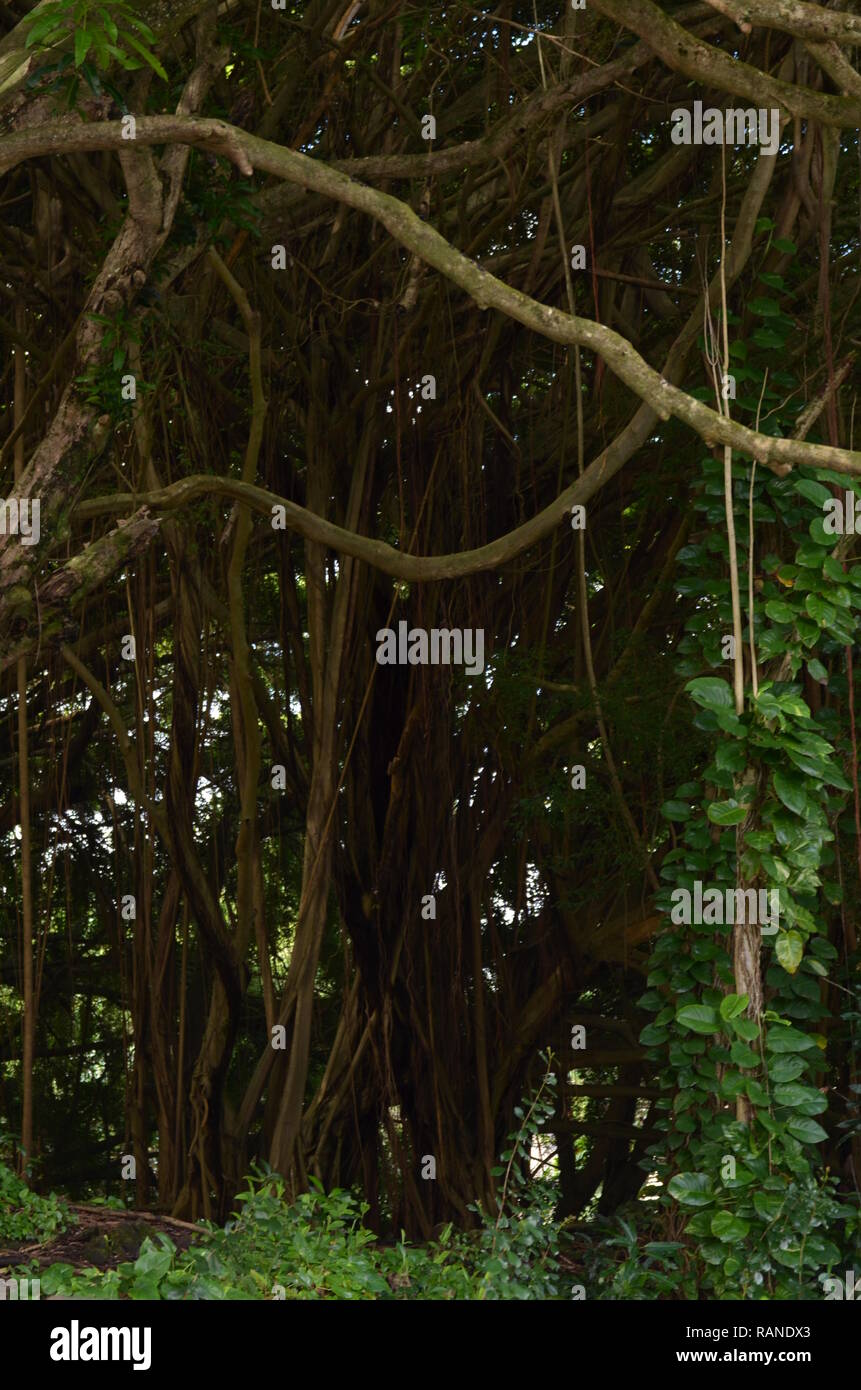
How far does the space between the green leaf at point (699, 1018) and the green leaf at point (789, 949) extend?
6.1 inches

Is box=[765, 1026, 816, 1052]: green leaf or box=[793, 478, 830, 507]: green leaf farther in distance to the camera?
box=[793, 478, 830, 507]: green leaf

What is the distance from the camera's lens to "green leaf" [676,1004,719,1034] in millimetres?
2447

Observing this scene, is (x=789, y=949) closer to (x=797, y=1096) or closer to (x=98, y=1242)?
(x=797, y=1096)

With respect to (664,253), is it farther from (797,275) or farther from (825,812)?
(825,812)

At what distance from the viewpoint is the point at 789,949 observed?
2461 mm

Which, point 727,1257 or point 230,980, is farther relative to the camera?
point 230,980

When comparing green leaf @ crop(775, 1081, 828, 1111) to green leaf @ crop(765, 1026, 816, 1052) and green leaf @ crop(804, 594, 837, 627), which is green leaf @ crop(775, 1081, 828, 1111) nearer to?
green leaf @ crop(765, 1026, 816, 1052)

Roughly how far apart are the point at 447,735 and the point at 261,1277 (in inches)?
77.5

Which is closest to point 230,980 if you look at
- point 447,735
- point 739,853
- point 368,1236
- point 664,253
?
point 447,735

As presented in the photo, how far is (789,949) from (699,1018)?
0.20 meters

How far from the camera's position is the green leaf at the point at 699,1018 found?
2.45 meters

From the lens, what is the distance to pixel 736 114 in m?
3.15

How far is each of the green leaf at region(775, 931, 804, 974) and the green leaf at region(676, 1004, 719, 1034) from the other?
0.15m

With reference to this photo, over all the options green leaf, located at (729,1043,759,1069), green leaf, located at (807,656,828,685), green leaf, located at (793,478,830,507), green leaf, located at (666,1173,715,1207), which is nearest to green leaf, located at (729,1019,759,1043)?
green leaf, located at (729,1043,759,1069)
